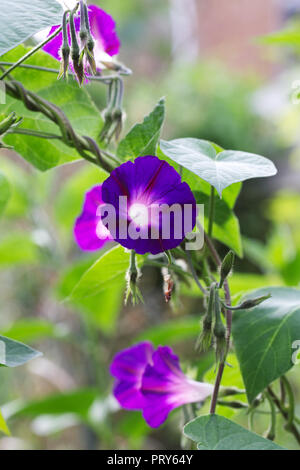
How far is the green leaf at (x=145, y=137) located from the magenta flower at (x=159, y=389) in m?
0.14

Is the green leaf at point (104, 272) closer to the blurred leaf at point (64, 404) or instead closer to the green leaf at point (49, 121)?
the green leaf at point (49, 121)

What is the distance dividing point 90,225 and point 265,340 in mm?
151

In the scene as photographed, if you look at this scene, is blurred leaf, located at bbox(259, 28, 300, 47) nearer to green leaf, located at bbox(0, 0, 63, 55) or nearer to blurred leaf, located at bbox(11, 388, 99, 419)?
green leaf, located at bbox(0, 0, 63, 55)

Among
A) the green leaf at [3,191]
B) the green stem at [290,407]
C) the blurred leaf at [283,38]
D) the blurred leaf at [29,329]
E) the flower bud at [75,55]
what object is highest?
the blurred leaf at [283,38]

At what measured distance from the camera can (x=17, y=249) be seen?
3.11 feet

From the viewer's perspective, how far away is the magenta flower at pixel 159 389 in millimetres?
377

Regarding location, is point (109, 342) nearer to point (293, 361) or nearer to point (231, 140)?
point (231, 140)

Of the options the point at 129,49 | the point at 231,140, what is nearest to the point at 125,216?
the point at 231,140

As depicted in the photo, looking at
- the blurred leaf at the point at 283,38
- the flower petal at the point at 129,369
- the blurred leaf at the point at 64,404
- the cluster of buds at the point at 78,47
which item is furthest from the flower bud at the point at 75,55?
the blurred leaf at the point at 64,404

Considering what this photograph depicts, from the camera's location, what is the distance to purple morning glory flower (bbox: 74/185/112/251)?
0.40 m

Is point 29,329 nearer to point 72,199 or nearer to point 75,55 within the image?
point 72,199

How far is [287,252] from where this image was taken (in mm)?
961

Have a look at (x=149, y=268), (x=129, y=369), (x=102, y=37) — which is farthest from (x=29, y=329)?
(x=149, y=268)

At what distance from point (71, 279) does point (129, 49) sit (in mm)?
5169
